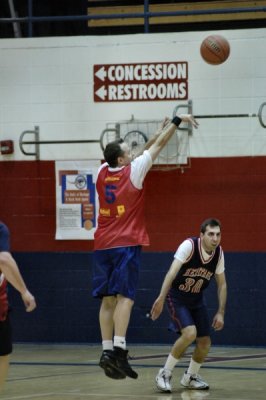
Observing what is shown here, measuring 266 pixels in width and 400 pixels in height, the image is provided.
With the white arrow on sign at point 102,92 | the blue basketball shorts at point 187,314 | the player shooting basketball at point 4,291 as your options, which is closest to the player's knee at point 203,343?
the blue basketball shorts at point 187,314

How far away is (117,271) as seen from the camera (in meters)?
9.66

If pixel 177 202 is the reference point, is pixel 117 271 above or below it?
below

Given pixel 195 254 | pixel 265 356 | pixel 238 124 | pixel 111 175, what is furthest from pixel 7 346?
pixel 238 124

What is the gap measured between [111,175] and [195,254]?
1371 millimetres

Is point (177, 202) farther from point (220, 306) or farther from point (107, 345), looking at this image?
point (107, 345)

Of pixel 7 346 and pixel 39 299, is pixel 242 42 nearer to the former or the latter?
pixel 39 299

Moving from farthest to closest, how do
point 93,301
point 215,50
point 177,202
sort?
1. point 93,301
2. point 177,202
3. point 215,50

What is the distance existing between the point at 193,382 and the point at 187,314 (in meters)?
0.66

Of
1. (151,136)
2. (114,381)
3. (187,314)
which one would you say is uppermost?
(151,136)

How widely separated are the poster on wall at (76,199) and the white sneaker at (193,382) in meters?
4.19

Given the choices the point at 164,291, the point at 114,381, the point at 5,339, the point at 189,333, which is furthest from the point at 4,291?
the point at 114,381

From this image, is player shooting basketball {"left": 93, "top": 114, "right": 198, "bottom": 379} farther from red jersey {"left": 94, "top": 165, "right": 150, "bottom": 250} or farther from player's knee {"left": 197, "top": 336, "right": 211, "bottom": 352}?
player's knee {"left": 197, "top": 336, "right": 211, "bottom": 352}

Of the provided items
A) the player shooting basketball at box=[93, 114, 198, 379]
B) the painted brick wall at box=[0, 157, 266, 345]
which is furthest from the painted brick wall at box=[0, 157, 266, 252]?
the player shooting basketball at box=[93, 114, 198, 379]

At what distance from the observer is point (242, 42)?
1384 centimetres
